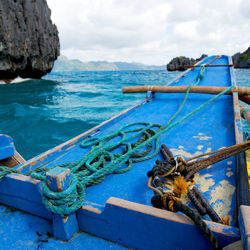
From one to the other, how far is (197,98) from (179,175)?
83.3 inches

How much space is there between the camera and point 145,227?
2.97ft

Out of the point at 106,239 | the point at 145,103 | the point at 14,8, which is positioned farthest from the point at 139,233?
the point at 14,8

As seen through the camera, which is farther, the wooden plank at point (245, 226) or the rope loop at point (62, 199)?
the rope loop at point (62, 199)

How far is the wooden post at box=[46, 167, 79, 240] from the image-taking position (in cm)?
89

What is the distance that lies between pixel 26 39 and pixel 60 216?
2289cm

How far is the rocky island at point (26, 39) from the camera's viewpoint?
1756 centimetres

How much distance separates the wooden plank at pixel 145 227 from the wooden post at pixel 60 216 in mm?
48

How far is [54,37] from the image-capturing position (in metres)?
25.3

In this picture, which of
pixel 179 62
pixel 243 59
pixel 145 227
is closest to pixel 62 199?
pixel 145 227

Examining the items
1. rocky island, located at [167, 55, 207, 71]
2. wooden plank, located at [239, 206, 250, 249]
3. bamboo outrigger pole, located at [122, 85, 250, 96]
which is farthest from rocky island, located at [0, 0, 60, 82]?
rocky island, located at [167, 55, 207, 71]

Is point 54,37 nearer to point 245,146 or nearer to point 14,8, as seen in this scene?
point 14,8

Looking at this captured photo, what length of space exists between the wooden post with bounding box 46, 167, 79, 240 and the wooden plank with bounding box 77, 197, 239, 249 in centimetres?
5

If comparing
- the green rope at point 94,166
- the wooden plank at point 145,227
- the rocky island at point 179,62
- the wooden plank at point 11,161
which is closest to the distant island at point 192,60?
the rocky island at point 179,62

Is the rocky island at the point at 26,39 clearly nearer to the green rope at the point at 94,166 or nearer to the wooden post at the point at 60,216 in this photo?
the green rope at the point at 94,166
